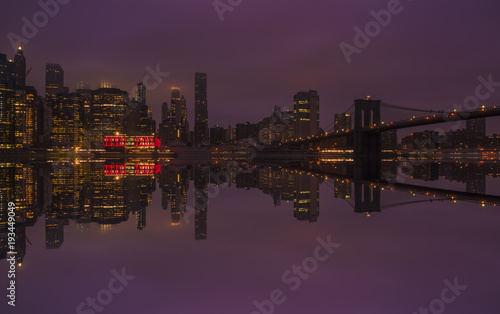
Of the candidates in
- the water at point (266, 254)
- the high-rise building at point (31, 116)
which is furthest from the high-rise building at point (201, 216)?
the high-rise building at point (31, 116)

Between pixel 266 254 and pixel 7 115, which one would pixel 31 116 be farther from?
pixel 266 254

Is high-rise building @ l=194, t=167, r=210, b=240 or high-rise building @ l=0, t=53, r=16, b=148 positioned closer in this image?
high-rise building @ l=194, t=167, r=210, b=240

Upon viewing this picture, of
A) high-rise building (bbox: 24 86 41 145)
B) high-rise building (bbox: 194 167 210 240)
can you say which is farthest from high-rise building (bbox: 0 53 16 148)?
high-rise building (bbox: 194 167 210 240)

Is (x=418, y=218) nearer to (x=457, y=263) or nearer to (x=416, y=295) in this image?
(x=457, y=263)

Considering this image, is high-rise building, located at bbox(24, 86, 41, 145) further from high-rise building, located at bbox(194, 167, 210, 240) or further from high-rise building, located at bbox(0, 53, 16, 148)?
high-rise building, located at bbox(194, 167, 210, 240)

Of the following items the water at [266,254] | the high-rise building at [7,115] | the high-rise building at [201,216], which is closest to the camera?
the water at [266,254]

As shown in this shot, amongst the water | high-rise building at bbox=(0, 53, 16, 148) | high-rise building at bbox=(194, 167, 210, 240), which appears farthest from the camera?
high-rise building at bbox=(0, 53, 16, 148)

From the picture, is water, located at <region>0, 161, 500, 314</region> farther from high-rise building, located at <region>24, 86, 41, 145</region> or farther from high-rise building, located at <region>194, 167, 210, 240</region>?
high-rise building, located at <region>24, 86, 41, 145</region>

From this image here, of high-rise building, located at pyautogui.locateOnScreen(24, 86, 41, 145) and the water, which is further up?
high-rise building, located at pyautogui.locateOnScreen(24, 86, 41, 145)

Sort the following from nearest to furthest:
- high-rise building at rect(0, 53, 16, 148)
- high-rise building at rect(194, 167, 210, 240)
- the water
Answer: the water
high-rise building at rect(194, 167, 210, 240)
high-rise building at rect(0, 53, 16, 148)

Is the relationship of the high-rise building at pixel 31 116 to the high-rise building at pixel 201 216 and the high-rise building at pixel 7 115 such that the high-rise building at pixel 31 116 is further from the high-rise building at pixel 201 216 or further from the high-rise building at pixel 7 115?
the high-rise building at pixel 201 216

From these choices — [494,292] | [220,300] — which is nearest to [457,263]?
[494,292]
